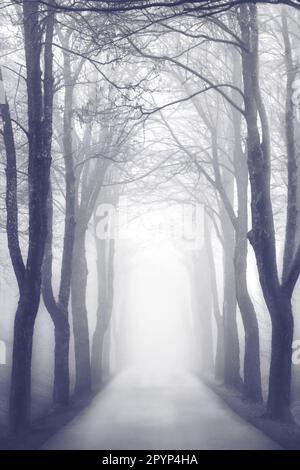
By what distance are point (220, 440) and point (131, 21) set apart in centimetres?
746

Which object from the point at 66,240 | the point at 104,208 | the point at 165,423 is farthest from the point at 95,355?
the point at 165,423

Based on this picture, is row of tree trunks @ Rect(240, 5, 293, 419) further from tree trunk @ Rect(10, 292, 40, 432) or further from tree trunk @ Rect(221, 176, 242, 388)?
tree trunk @ Rect(221, 176, 242, 388)

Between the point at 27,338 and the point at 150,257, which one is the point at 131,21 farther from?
the point at 150,257

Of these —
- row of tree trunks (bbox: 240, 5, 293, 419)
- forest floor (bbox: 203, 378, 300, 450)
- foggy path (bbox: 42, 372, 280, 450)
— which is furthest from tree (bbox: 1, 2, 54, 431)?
forest floor (bbox: 203, 378, 300, 450)

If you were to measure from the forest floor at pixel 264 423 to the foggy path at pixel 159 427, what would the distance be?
0.18 metres

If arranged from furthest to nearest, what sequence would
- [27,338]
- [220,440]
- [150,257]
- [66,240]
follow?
[150,257]
[66,240]
[27,338]
[220,440]

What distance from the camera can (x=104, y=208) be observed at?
24.3 m

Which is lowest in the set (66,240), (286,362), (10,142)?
(286,362)

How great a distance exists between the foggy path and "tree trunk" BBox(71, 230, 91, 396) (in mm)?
794

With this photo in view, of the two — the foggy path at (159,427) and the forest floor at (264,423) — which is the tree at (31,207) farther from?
the forest floor at (264,423)

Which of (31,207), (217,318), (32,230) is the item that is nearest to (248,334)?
(32,230)

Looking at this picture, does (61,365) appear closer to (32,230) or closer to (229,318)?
(32,230)

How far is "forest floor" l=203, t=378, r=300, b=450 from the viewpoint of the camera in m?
9.35

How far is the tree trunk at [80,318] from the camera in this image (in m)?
17.5
